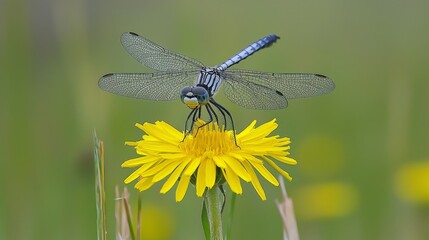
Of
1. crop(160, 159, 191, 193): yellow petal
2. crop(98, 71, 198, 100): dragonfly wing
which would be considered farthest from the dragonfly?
crop(160, 159, 191, 193): yellow petal

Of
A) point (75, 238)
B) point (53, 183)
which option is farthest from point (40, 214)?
point (53, 183)

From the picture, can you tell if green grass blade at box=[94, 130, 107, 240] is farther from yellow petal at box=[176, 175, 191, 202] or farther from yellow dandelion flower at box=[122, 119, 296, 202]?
yellow petal at box=[176, 175, 191, 202]

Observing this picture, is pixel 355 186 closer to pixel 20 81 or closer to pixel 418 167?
pixel 418 167

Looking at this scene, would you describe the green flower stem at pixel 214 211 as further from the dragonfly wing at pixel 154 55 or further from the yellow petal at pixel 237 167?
the dragonfly wing at pixel 154 55

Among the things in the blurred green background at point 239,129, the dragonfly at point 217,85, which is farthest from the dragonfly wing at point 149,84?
the blurred green background at point 239,129

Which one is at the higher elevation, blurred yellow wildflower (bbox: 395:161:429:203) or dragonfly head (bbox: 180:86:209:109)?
dragonfly head (bbox: 180:86:209:109)
